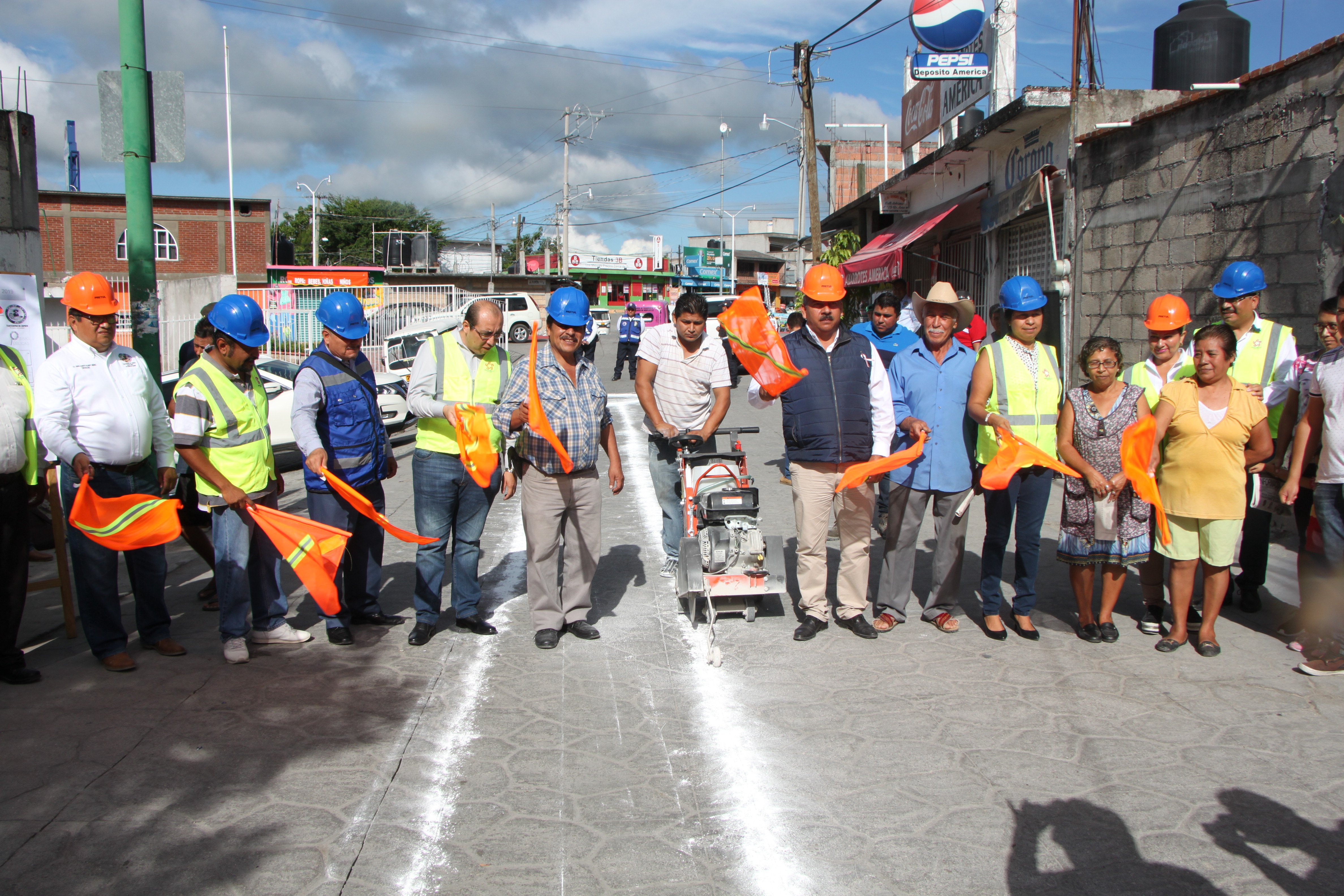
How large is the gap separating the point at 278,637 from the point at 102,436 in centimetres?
143

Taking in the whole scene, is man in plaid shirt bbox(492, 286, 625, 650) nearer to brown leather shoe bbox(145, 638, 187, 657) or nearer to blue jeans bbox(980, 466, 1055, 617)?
brown leather shoe bbox(145, 638, 187, 657)

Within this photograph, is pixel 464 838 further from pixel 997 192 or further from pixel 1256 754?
pixel 997 192

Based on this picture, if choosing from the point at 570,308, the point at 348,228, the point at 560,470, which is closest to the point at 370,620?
the point at 560,470

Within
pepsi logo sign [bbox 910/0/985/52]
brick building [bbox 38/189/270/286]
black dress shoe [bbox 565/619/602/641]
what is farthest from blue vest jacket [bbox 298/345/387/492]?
brick building [bbox 38/189/270/286]

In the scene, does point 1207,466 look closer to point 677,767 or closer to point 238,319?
point 677,767

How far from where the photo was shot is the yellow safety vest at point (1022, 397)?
5344mm

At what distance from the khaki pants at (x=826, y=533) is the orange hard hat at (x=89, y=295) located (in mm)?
3780

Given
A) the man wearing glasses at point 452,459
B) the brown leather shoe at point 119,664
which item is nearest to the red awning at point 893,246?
the man wearing glasses at point 452,459

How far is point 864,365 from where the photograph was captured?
17.6ft

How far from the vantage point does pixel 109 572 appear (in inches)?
193

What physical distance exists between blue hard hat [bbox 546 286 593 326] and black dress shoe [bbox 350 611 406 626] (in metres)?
2.13

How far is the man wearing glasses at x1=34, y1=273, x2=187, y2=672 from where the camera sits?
15.4ft

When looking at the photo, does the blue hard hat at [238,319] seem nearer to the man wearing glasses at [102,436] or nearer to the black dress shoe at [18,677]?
the man wearing glasses at [102,436]

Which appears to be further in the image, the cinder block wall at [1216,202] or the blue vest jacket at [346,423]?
the cinder block wall at [1216,202]
